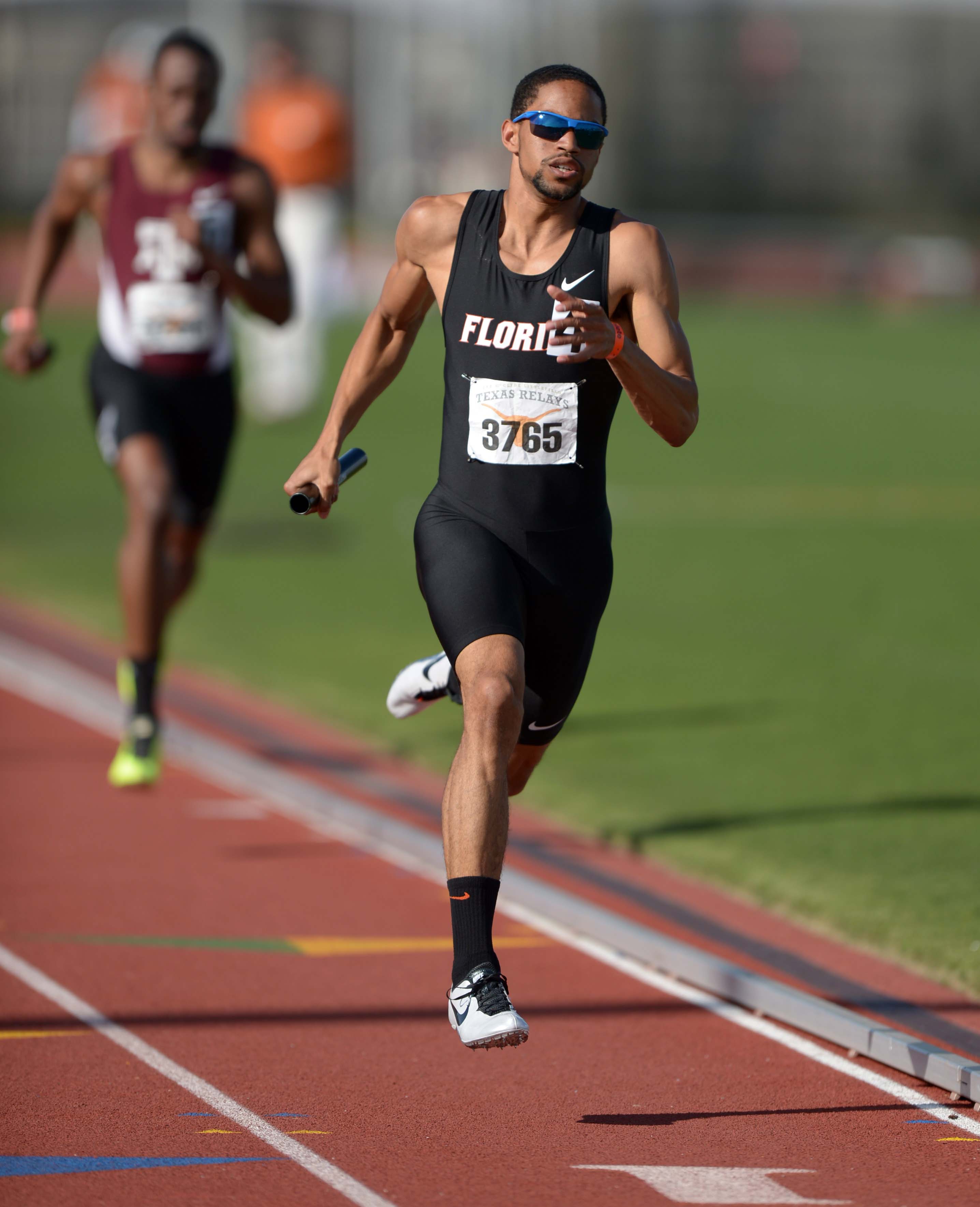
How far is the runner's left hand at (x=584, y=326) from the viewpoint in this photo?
449 cm

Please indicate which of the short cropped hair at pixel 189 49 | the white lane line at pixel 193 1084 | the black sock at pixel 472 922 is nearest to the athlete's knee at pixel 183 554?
the short cropped hair at pixel 189 49

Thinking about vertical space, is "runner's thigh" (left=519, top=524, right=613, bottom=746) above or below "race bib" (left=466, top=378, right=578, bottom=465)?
below

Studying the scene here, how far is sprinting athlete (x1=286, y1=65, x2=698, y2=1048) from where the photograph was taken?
4789mm

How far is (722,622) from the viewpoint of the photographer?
12.5 metres

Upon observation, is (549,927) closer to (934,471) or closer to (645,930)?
(645,930)

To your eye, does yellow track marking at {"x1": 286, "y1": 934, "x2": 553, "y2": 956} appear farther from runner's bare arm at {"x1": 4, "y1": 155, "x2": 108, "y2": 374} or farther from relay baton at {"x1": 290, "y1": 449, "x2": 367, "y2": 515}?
runner's bare arm at {"x1": 4, "y1": 155, "x2": 108, "y2": 374}

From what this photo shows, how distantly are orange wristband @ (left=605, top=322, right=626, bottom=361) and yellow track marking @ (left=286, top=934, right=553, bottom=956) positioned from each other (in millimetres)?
2350

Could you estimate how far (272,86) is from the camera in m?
21.2

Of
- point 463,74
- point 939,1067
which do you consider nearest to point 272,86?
point 939,1067

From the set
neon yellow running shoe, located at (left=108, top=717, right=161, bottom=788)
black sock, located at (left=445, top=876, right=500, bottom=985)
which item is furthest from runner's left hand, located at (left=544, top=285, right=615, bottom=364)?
neon yellow running shoe, located at (left=108, top=717, right=161, bottom=788)

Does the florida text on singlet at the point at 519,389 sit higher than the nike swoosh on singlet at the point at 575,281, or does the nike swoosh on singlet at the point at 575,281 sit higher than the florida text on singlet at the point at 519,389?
the nike swoosh on singlet at the point at 575,281

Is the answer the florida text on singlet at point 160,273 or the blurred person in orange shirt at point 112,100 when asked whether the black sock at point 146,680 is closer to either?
the florida text on singlet at point 160,273

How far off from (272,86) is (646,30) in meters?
40.7

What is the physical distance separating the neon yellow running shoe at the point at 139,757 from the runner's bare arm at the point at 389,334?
2.54 meters
